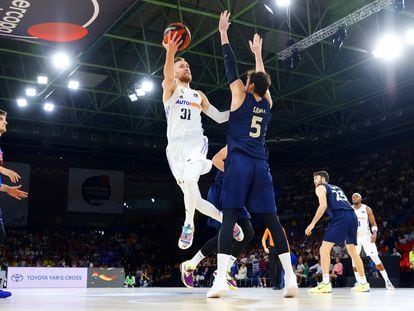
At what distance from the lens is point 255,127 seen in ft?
14.7

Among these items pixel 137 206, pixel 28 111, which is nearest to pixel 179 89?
pixel 28 111

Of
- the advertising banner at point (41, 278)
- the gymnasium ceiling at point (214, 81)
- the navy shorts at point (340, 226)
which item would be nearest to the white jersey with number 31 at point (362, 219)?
the navy shorts at point (340, 226)

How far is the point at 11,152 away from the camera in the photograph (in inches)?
1003

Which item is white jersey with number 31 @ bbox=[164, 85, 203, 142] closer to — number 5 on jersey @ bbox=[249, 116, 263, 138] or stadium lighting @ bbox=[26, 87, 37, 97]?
number 5 on jersey @ bbox=[249, 116, 263, 138]

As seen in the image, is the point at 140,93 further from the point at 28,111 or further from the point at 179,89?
the point at 179,89

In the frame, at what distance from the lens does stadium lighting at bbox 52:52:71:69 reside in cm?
1497

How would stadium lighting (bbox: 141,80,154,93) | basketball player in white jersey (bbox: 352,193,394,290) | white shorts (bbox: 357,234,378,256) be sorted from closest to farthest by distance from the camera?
basketball player in white jersey (bbox: 352,193,394,290), white shorts (bbox: 357,234,378,256), stadium lighting (bbox: 141,80,154,93)

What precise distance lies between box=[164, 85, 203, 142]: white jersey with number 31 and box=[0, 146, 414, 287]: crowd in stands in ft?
41.1

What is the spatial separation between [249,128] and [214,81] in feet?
45.0

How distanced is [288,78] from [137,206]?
13113 mm

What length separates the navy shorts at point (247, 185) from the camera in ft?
14.1

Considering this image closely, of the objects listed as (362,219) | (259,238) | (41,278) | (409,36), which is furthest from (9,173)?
(259,238)

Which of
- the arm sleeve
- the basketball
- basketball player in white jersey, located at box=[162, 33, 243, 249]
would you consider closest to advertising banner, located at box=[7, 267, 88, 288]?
basketball player in white jersey, located at box=[162, 33, 243, 249]

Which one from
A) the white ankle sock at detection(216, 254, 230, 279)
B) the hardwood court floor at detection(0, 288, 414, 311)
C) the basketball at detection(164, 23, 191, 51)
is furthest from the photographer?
the basketball at detection(164, 23, 191, 51)
